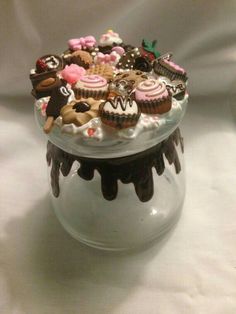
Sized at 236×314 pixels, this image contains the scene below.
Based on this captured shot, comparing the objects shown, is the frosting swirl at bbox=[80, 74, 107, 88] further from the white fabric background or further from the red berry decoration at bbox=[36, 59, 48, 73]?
the white fabric background

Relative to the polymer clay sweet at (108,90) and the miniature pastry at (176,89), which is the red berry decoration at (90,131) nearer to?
the polymer clay sweet at (108,90)

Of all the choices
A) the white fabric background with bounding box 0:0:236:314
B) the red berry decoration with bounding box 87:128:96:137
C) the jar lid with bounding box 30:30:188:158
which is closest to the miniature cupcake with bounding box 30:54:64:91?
the jar lid with bounding box 30:30:188:158

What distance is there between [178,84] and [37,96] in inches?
6.9

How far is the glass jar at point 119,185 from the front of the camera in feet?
1.98

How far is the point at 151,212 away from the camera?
0.74 meters

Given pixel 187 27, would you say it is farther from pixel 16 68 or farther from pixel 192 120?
pixel 16 68

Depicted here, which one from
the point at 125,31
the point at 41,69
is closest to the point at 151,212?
the point at 41,69

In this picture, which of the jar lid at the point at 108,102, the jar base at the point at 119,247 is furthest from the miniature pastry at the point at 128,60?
the jar base at the point at 119,247

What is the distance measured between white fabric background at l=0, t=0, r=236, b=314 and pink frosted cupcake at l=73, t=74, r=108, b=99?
221 mm

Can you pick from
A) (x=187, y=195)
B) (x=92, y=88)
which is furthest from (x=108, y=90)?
(x=187, y=195)

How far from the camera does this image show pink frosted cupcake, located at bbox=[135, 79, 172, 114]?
587mm

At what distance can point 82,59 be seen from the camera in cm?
68

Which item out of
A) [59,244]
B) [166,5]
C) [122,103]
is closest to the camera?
[122,103]

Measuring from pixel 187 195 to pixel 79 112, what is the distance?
277 mm
